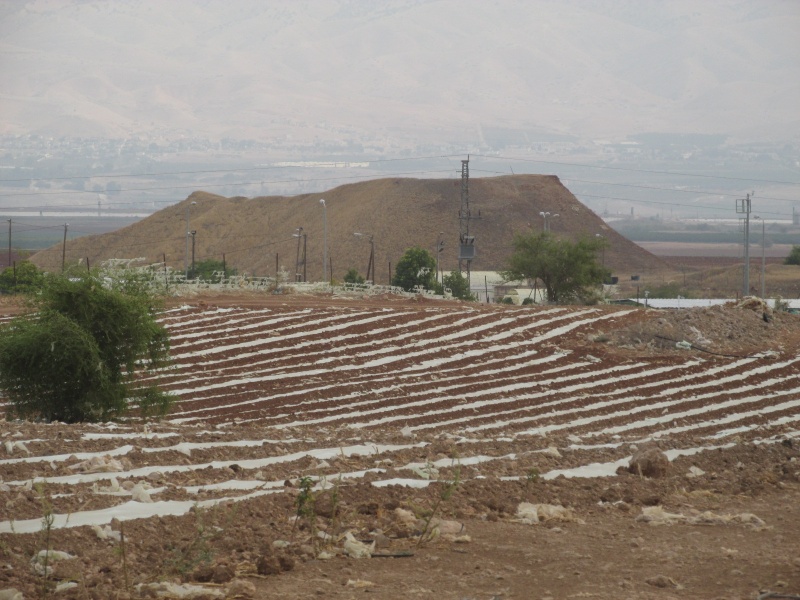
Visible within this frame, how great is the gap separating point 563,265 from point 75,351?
161 ft

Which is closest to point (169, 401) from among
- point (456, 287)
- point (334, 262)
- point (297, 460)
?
point (297, 460)

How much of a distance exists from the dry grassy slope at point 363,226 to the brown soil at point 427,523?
10762 cm

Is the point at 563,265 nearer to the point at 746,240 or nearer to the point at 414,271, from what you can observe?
the point at 746,240

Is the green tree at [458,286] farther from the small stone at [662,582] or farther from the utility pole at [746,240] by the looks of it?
the small stone at [662,582]

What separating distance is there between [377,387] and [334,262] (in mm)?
98643

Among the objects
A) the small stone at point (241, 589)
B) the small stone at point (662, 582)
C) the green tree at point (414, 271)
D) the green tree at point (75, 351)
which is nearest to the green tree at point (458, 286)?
the green tree at point (414, 271)

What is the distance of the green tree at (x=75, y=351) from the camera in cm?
2159

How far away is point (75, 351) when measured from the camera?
21.5 metres

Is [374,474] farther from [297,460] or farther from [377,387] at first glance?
[377,387]

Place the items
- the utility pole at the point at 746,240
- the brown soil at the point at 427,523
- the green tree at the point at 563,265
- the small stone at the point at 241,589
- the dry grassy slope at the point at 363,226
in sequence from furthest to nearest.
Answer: the dry grassy slope at the point at 363,226 → the utility pole at the point at 746,240 → the green tree at the point at 563,265 → the brown soil at the point at 427,523 → the small stone at the point at 241,589

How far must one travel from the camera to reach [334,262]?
127 m

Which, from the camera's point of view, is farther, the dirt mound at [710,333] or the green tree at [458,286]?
the green tree at [458,286]

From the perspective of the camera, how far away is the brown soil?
8258mm

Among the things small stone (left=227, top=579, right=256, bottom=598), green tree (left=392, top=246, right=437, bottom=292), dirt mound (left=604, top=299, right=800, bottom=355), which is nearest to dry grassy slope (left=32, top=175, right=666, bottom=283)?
green tree (left=392, top=246, right=437, bottom=292)
